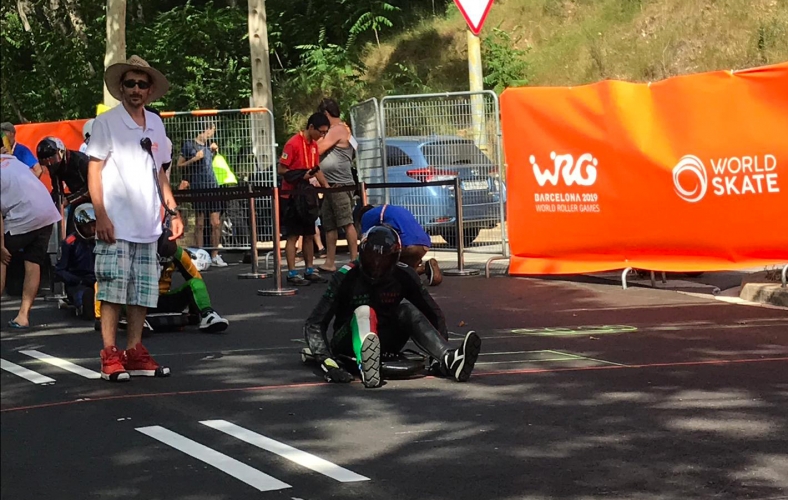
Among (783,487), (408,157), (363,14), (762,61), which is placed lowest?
(783,487)

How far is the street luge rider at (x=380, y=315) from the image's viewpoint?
28.5ft

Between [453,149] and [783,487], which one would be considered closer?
[783,487]

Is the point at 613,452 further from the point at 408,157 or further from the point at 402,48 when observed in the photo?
the point at 402,48

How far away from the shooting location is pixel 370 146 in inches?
720

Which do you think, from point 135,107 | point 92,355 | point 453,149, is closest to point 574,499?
point 135,107

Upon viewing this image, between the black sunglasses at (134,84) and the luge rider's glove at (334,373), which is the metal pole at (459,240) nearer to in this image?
the luge rider's glove at (334,373)

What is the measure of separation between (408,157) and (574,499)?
38.7 feet

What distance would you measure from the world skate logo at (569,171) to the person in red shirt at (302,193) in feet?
8.24

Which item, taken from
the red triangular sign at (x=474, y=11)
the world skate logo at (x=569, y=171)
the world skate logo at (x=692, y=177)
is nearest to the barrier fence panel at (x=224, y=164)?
the red triangular sign at (x=474, y=11)

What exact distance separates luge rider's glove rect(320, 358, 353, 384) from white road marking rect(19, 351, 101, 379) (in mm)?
1584

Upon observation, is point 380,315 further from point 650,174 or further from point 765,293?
point 650,174

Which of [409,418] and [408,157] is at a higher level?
[408,157]

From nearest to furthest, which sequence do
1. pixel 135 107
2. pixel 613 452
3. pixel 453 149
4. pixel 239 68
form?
pixel 613 452, pixel 135 107, pixel 453 149, pixel 239 68

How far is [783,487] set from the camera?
235 inches
